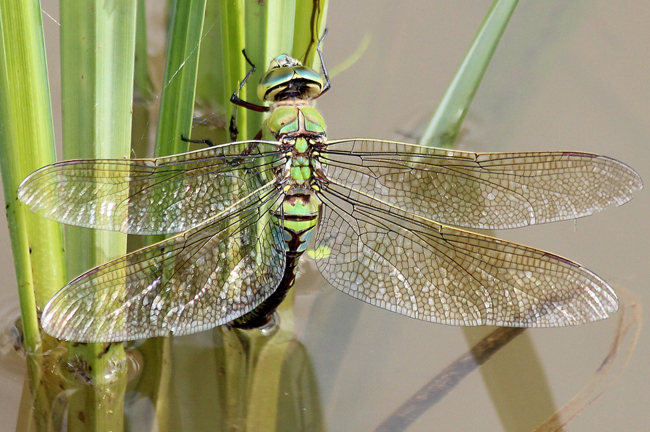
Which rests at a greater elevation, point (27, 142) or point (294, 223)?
point (27, 142)

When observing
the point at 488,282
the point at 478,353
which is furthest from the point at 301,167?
the point at 478,353

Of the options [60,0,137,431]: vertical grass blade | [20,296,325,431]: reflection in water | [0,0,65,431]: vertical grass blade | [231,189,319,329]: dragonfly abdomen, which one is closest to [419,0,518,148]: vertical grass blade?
[231,189,319,329]: dragonfly abdomen

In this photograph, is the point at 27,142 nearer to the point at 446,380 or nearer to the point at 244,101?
the point at 244,101

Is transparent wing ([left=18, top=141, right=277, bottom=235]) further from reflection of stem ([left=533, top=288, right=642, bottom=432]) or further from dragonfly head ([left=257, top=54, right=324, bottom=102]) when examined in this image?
reflection of stem ([left=533, top=288, right=642, bottom=432])

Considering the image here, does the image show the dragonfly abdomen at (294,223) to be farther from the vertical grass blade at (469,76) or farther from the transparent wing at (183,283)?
the vertical grass blade at (469,76)

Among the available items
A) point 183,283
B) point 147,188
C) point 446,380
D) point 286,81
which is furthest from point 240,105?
point 446,380

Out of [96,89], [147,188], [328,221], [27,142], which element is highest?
[96,89]

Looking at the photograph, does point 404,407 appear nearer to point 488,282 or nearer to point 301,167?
point 488,282
